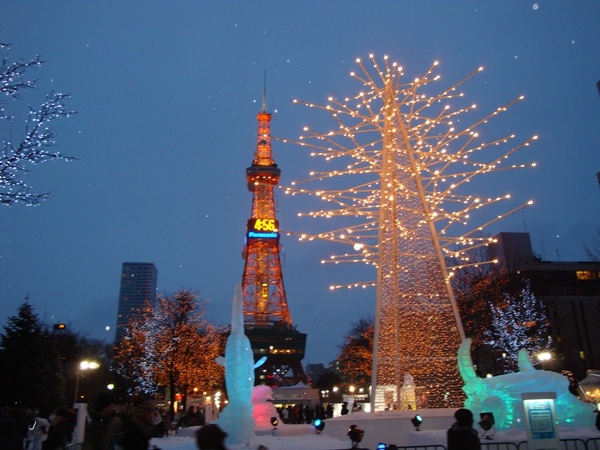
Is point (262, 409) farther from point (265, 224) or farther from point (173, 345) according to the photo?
point (265, 224)

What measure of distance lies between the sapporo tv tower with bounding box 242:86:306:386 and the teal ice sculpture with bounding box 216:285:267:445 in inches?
2193

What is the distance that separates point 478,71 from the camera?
12.6 meters

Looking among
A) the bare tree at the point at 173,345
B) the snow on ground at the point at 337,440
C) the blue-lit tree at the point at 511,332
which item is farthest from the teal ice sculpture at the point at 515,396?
the bare tree at the point at 173,345

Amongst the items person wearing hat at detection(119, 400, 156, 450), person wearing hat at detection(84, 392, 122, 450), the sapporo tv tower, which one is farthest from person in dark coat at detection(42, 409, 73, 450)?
the sapporo tv tower

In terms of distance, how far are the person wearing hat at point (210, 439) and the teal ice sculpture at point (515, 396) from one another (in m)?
8.89

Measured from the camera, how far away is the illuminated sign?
76688mm

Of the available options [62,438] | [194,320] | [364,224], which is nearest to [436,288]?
[364,224]

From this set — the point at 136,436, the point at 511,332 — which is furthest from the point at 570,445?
the point at 511,332

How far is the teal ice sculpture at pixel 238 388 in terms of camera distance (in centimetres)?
1528

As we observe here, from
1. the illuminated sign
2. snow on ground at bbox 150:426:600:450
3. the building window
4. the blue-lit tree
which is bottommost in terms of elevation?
snow on ground at bbox 150:426:600:450

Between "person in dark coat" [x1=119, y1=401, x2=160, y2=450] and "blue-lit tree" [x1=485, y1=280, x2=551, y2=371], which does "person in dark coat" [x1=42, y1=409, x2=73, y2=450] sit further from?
"blue-lit tree" [x1=485, y1=280, x2=551, y2=371]

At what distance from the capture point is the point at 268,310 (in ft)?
249

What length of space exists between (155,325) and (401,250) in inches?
1061

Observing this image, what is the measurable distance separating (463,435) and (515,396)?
6.76 m
